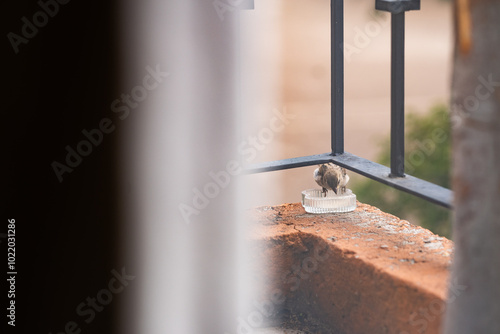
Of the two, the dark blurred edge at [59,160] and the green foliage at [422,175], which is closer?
the dark blurred edge at [59,160]

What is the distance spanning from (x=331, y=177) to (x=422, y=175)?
2.47 metres

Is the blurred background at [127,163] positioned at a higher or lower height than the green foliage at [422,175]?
higher

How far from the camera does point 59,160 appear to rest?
1858mm

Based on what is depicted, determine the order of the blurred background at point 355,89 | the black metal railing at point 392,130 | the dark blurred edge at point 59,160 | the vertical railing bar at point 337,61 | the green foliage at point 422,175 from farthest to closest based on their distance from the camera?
the blurred background at point 355,89 → the green foliage at point 422,175 → the vertical railing bar at point 337,61 → the black metal railing at point 392,130 → the dark blurred edge at point 59,160

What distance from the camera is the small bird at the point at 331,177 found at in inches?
98.4

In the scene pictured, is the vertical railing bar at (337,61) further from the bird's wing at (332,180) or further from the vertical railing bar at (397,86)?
the vertical railing bar at (397,86)

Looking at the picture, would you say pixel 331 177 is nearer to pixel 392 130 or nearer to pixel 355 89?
pixel 392 130

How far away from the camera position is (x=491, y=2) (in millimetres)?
1447

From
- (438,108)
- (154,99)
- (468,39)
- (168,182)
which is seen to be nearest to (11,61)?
(154,99)

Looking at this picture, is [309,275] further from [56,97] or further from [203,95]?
[56,97]

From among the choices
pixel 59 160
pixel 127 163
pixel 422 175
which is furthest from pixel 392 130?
pixel 422 175

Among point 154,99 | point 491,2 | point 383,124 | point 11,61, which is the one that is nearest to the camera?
point 491,2

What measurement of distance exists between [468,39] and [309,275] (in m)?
1.02

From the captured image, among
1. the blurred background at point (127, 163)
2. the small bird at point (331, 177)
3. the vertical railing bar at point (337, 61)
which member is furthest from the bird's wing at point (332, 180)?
the blurred background at point (127, 163)
